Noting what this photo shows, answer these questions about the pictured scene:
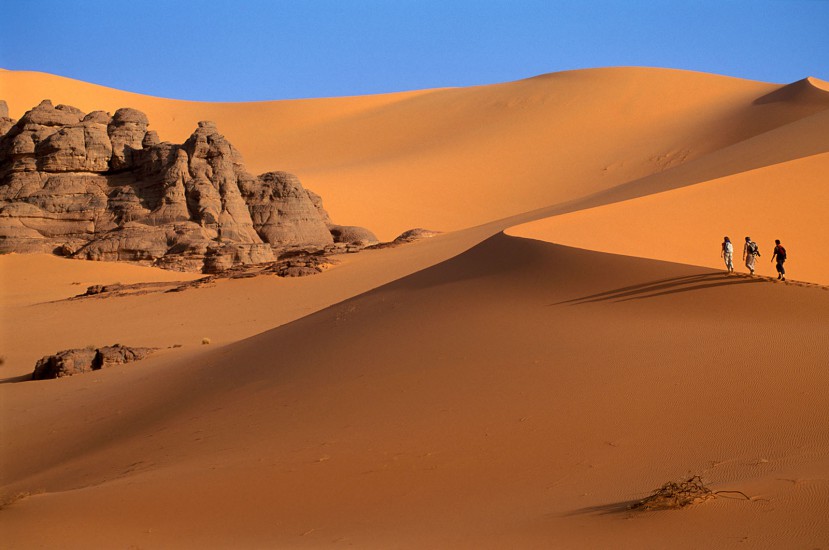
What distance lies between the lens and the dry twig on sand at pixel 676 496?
17.8ft

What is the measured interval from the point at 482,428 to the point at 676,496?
282 cm

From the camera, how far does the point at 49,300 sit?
25000 millimetres

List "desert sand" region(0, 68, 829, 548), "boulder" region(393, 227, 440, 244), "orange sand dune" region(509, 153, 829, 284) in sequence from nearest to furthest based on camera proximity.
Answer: "desert sand" region(0, 68, 829, 548)
"orange sand dune" region(509, 153, 829, 284)
"boulder" region(393, 227, 440, 244)

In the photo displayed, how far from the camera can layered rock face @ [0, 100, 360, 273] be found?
1099 inches

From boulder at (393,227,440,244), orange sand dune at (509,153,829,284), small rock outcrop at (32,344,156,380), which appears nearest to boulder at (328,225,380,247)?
boulder at (393,227,440,244)

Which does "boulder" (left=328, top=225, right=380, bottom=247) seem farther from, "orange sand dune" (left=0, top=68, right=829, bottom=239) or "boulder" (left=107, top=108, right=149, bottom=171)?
"orange sand dune" (left=0, top=68, right=829, bottom=239)

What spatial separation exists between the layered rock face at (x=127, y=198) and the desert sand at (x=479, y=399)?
3.48 m

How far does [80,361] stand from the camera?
52.3 feet

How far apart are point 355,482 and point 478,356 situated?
3459 mm

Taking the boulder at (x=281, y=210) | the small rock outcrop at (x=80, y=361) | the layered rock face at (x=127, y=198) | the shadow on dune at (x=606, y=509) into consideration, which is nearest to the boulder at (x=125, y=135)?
the layered rock face at (x=127, y=198)

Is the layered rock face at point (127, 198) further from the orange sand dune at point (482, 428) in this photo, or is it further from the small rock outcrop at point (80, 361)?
the orange sand dune at point (482, 428)

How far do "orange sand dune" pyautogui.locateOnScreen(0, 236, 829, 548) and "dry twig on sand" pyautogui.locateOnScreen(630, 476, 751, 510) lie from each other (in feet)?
0.25

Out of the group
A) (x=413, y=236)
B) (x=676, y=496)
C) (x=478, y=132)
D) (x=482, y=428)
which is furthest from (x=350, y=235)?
(x=478, y=132)

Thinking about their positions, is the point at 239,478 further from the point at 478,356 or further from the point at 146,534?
the point at 478,356
